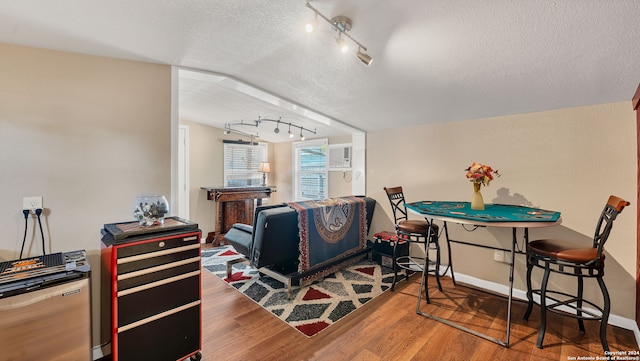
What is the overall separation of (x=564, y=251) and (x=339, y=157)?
11.4 feet

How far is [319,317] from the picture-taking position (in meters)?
2.38

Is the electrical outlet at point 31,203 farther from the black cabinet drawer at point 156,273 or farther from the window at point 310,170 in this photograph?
the window at point 310,170

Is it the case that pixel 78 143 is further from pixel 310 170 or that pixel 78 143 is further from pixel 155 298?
pixel 310 170

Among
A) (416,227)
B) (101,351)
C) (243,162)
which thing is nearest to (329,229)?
(416,227)

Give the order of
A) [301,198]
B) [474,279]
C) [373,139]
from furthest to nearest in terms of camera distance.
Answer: [301,198] → [373,139] → [474,279]

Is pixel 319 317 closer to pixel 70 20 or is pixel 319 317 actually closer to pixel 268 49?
pixel 268 49

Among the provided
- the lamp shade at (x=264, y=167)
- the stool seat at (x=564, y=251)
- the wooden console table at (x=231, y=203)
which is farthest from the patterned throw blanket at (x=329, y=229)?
the lamp shade at (x=264, y=167)

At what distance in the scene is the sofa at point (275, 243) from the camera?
8.75 ft

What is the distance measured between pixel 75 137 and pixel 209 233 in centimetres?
339

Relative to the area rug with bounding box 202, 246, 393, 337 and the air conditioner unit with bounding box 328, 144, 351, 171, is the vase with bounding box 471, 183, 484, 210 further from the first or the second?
the air conditioner unit with bounding box 328, 144, 351, 171

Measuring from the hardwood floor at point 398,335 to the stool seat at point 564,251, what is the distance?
2.37 ft

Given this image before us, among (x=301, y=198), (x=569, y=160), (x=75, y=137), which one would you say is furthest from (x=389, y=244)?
(x=75, y=137)

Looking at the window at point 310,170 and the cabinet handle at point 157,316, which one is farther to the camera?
the window at point 310,170

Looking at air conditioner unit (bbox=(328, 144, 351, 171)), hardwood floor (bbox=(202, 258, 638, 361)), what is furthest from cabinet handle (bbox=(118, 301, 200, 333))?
air conditioner unit (bbox=(328, 144, 351, 171))
